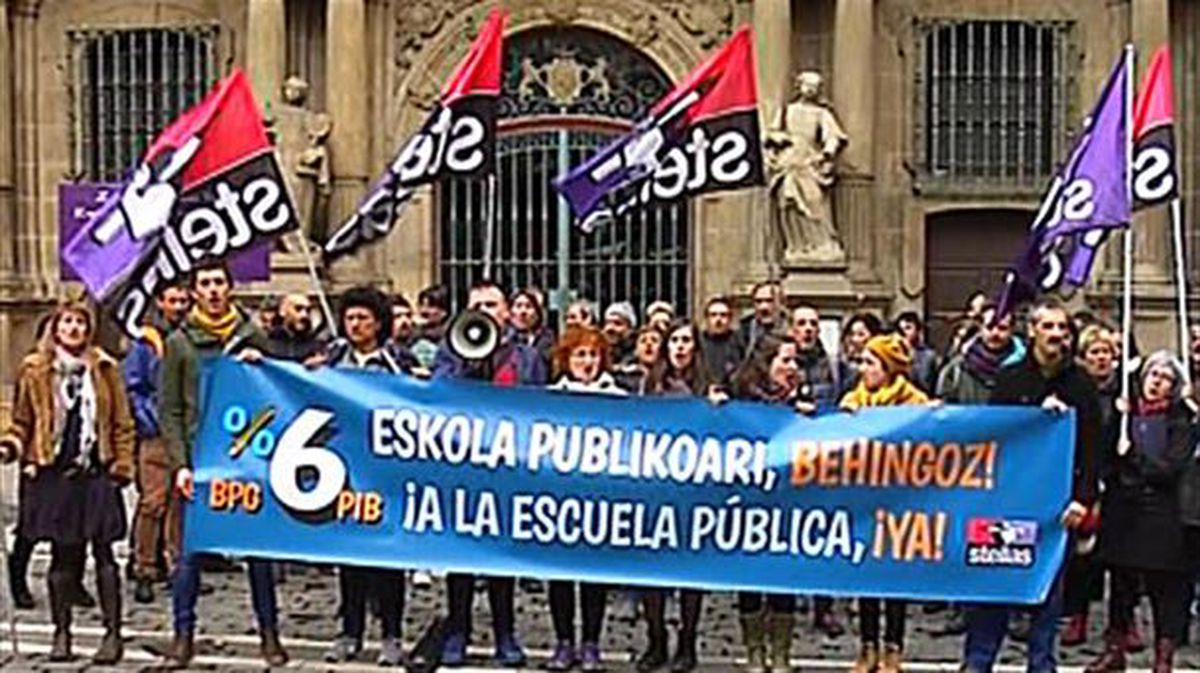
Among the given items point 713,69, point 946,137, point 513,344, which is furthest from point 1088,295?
point 513,344

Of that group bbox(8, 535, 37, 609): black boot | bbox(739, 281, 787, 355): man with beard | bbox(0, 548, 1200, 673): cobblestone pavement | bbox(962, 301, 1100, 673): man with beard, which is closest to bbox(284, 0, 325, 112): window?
bbox(739, 281, 787, 355): man with beard

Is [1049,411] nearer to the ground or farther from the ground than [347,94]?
nearer to the ground

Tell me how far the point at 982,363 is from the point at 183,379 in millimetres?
4176

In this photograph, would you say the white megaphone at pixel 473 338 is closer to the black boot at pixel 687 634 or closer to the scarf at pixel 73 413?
the black boot at pixel 687 634

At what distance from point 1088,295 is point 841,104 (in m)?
3.24

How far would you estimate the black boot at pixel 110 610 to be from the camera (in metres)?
9.69

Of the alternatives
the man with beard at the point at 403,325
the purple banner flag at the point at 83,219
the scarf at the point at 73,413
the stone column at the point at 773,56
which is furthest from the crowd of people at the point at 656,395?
the stone column at the point at 773,56

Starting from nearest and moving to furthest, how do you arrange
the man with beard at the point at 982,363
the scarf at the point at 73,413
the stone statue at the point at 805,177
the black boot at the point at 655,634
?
1. the black boot at the point at 655,634
2. the scarf at the point at 73,413
3. the man with beard at the point at 982,363
4. the stone statue at the point at 805,177

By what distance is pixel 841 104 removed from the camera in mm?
20906

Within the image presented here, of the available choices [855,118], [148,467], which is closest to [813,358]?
[148,467]

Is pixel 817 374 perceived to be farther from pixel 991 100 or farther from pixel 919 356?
pixel 991 100

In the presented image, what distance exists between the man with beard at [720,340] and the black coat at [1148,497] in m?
2.18

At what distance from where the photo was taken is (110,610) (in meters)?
A: 9.70

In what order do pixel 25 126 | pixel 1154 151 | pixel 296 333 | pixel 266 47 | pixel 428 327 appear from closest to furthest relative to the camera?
pixel 296 333 → pixel 1154 151 → pixel 428 327 → pixel 266 47 → pixel 25 126
